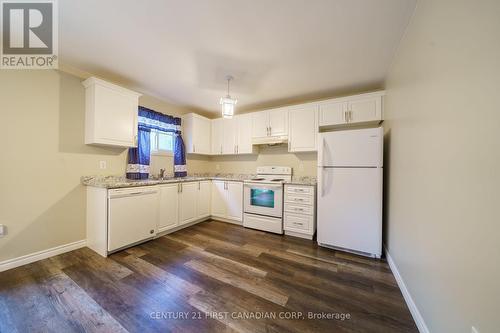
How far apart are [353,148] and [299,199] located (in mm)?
1101

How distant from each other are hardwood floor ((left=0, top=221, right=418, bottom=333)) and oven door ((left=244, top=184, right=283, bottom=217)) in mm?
762

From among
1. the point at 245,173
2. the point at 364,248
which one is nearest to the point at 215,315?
the point at 364,248

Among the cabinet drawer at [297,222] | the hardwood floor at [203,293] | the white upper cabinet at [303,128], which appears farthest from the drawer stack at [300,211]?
the white upper cabinet at [303,128]

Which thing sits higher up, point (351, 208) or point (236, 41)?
point (236, 41)

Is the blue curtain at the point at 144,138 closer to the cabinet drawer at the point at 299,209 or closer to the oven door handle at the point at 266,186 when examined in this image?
the oven door handle at the point at 266,186

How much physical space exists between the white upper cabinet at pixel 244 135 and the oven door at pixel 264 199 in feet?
2.76

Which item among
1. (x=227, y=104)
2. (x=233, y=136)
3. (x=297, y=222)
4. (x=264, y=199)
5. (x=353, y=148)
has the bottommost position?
(x=297, y=222)

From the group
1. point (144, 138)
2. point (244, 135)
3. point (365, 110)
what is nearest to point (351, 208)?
point (365, 110)

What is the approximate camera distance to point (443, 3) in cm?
105

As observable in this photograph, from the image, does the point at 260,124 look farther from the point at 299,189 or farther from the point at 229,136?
the point at 299,189

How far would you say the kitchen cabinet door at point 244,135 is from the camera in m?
3.75

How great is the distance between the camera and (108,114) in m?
2.48

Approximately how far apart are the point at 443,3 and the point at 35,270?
4100mm

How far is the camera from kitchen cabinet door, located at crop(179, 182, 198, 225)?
10.4ft
